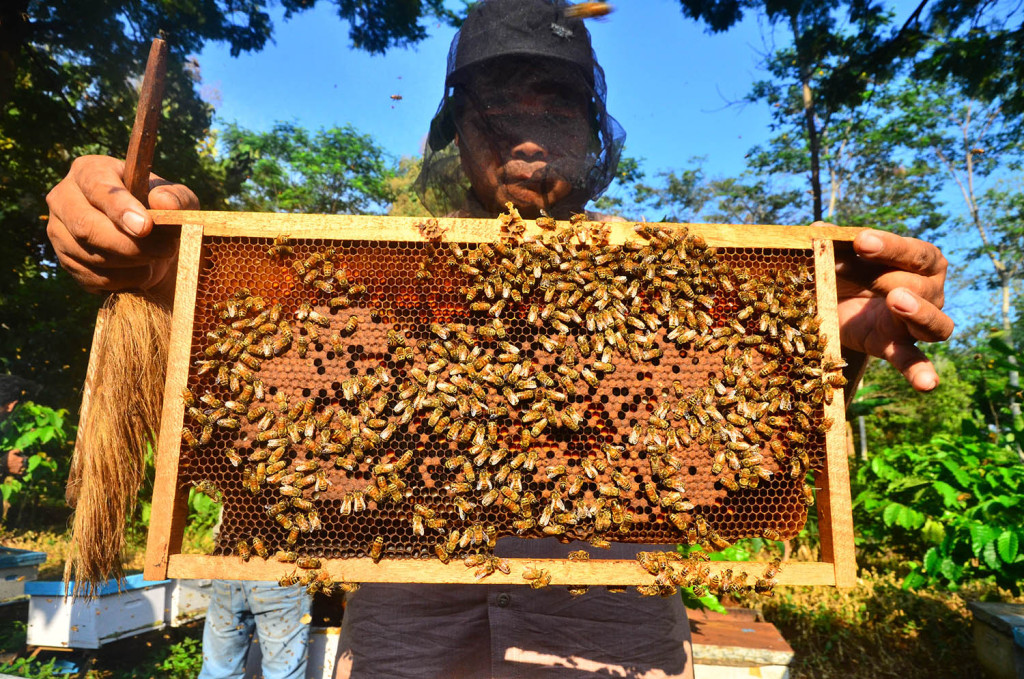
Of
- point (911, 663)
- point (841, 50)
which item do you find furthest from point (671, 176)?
point (911, 663)

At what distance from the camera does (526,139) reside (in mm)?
3338

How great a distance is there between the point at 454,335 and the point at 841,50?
43.9 feet

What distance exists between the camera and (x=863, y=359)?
3020 mm

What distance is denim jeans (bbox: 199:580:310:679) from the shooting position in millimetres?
5801

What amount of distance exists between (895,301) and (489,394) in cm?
178

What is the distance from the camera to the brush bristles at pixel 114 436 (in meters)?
2.61

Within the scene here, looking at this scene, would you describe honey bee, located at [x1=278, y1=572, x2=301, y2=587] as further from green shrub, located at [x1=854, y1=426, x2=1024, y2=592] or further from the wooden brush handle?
green shrub, located at [x1=854, y1=426, x2=1024, y2=592]

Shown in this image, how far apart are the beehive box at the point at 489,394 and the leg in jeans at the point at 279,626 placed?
384 centimetres

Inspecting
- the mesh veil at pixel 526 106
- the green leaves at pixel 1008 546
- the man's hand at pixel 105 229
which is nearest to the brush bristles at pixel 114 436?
the man's hand at pixel 105 229

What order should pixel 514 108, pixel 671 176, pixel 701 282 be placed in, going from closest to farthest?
pixel 701 282 → pixel 514 108 → pixel 671 176

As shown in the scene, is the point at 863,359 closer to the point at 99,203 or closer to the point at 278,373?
the point at 278,373

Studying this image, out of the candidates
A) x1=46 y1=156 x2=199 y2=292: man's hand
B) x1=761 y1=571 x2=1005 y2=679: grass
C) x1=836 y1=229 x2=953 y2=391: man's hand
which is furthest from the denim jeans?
x1=761 y1=571 x2=1005 y2=679: grass

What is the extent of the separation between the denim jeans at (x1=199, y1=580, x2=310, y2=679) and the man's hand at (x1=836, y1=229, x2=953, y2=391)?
547 centimetres

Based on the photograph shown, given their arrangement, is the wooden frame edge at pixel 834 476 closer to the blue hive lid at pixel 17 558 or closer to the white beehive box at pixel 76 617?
the white beehive box at pixel 76 617
